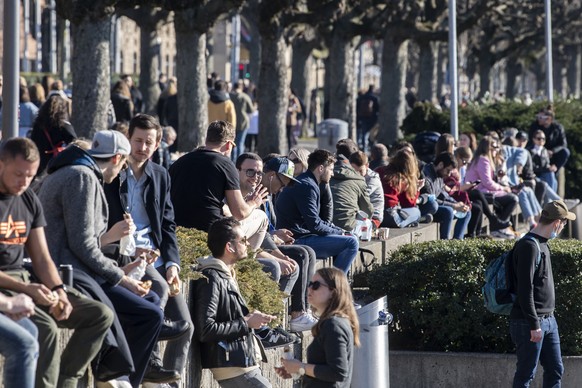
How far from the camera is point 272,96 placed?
85.5 feet

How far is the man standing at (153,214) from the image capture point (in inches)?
316

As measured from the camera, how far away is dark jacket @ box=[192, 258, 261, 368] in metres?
8.35

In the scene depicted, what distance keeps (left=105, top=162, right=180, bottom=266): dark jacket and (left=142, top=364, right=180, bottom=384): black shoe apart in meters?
0.69

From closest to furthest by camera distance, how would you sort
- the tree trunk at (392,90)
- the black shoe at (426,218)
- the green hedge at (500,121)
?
the black shoe at (426,218) → the green hedge at (500,121) → the tree trunk at (392,90)

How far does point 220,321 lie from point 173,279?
1.77ft

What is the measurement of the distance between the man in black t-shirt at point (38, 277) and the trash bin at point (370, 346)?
319 cm

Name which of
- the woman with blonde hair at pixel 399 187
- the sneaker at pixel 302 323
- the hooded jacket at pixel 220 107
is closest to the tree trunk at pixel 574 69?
the hooded jacket at pixel 220 107

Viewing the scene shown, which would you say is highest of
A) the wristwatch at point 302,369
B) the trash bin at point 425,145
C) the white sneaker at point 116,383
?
the trash bin at point 425,145

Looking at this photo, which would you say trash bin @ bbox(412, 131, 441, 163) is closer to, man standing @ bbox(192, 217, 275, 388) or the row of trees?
the row of trees

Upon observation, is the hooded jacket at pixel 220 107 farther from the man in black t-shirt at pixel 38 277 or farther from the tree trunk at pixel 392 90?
the man in black t-shirt at pixel 38 277

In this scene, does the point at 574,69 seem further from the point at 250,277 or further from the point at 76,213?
the point at 76,213

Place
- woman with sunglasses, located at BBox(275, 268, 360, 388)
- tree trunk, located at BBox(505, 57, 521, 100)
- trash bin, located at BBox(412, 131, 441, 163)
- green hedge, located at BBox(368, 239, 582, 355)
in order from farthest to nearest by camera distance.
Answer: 1. tree trunk, located at BBox(505, 57, 521, 100)
2. trash bin, located at BBox(412, 131, 441, 163)
3. green hedge, located at BBox(368, 239, 582, 355)
4. woman with sunglasses, located at BBox(275, 268, 360, 388)

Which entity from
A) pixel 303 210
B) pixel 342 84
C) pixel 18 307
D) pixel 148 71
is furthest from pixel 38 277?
pixel 148 71

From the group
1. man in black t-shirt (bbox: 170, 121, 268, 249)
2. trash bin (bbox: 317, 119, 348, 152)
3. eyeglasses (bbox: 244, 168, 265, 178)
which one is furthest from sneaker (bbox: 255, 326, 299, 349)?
trash bin (bbox: 317, 119, 348, 152)
